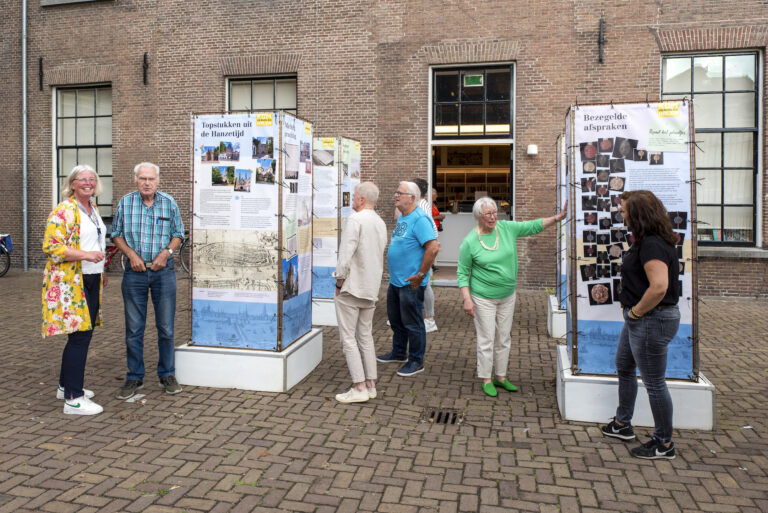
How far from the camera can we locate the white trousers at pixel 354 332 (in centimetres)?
462

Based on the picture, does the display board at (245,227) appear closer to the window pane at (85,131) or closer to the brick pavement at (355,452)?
the brick pavement at (355,452)

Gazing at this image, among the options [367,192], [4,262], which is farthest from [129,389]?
[4,262]

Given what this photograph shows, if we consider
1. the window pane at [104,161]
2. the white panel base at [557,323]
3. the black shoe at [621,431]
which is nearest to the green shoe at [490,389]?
the black shoe at [621,431]

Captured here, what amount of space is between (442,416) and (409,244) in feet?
5.30

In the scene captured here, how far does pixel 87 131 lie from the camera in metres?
13.2

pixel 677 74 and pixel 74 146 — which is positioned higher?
pixel 677 74

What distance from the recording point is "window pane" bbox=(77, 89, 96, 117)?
13.1 m

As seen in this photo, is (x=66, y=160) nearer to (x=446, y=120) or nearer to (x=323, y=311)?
(x=446, y=120)

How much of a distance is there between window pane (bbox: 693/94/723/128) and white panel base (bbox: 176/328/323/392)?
889 centimetres

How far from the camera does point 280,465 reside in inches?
139

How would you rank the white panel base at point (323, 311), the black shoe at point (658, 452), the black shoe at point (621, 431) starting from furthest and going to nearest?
1. the white panel base at point (323, 311)
2. the black shoe at point (621, 431)
3. the black shoe at point (658, 452)

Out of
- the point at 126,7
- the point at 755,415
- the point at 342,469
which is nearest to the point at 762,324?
the point at 755,415

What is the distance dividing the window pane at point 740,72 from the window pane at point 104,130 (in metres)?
12.2

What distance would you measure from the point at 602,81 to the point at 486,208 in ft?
22.8
